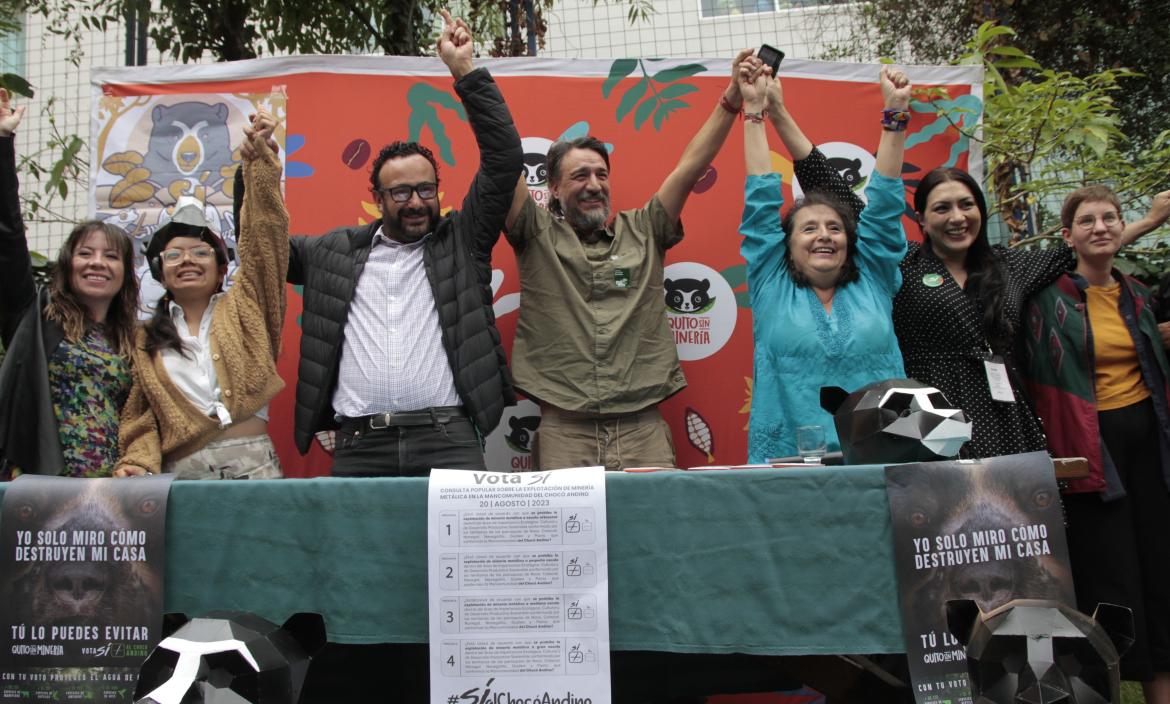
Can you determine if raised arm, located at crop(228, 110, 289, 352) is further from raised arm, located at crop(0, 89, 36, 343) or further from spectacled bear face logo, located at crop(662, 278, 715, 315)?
spectacled bear face logo, located at crop(662, 278, 715, 315)

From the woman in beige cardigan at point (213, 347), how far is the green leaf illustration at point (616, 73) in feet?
4.85

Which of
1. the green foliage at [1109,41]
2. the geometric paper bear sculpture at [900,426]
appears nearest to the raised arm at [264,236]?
the geometric paper bear sculpture at [900,426]

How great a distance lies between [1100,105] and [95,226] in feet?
Result: 13.0

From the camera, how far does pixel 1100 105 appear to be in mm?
4195

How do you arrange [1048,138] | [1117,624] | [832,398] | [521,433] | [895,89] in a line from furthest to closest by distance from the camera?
1. [1048,138]
2. [521,433]
3. [895,89]
4. [832,398]
5. [1117,624]

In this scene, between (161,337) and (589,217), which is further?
(589,217)

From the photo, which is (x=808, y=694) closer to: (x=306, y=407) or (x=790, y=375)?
(x=790, y=375)

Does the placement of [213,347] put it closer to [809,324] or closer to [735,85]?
[809,324]

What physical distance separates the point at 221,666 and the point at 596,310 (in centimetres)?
182

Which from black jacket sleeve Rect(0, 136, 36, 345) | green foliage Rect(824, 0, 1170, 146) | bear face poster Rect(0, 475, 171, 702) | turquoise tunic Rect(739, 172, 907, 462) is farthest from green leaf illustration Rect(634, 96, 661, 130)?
green foliage Rect(824, 0, 1170, 146)

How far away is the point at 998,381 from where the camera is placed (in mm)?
2947

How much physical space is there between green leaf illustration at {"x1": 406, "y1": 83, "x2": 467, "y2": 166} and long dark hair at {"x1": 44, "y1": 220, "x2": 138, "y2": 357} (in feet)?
4.09

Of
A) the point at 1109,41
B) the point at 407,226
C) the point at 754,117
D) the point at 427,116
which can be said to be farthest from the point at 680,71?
the point at 1109,41

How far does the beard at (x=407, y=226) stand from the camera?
315cm
